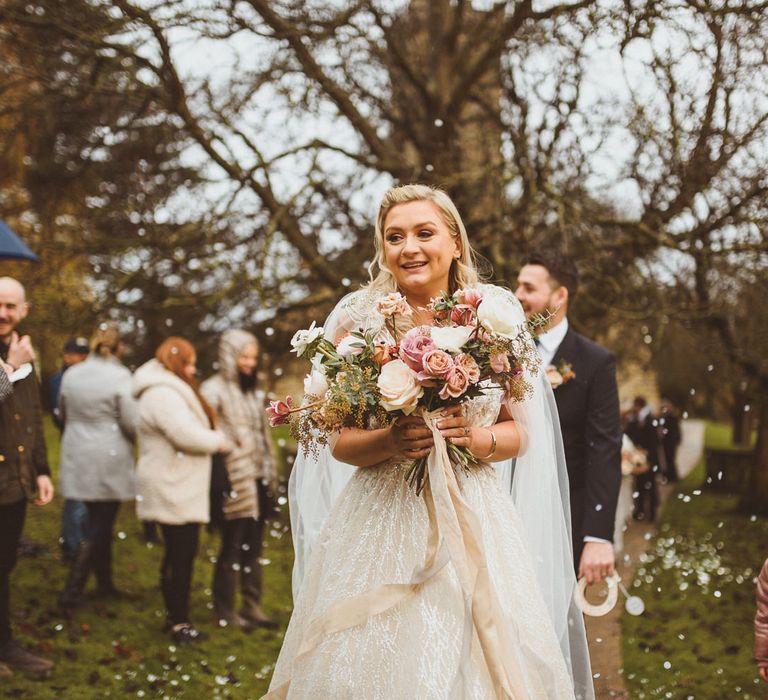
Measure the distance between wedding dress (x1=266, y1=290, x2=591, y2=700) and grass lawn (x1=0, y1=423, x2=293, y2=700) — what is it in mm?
2535

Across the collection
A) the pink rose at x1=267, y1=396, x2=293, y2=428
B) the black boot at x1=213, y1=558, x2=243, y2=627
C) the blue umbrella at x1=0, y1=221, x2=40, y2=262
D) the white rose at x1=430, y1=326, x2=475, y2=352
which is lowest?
the black boot at x1=213, y1=558, x2=243, y2=627

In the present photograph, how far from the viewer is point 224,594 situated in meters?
6.73

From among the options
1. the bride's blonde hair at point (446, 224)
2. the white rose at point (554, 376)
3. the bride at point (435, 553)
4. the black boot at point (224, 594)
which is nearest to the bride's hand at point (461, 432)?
the bride at point (435, 553)

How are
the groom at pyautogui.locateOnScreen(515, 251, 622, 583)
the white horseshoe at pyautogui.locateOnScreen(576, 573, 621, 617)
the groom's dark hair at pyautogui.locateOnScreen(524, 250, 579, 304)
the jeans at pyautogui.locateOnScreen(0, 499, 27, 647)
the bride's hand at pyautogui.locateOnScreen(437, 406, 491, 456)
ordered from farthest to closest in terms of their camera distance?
the jeans at pyautogui.locateOnScreen(0, 499, 27, 647), the groom's dark hair at pyautogui.locateOnScreen(524, 250, 579, 304), the groom at pyautogui.locateOnScreen(515, 251, 622, 583), the white horseshoe at pyautogui.locateOnScreen(576, 573, 621, 617), the bride's hand at pyautogui.locateOnScreen(437, 406, 491, 456)

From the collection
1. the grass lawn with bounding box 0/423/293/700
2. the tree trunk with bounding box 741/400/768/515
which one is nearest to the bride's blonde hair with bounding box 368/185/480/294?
the grass lawn with bounding box 0/423/293/700

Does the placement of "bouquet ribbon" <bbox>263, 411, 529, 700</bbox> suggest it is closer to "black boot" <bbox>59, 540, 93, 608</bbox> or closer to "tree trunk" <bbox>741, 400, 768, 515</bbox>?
"black boot" <bbox>59, 540, 93, 608</bbox>

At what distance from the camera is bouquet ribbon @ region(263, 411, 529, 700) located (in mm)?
2805

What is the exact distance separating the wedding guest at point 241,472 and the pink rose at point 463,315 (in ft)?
12.7

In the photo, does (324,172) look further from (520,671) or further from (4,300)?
(520,671)

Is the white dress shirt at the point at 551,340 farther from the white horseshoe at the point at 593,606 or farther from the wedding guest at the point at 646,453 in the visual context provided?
the wedding guest at the point at 646,453

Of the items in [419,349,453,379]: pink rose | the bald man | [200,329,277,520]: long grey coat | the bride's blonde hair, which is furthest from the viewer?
[200,329,277,520]: long grey coat

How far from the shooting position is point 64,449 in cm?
721

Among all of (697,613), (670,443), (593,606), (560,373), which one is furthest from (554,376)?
(670,443)

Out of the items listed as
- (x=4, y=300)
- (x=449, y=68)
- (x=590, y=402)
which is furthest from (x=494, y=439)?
(x=449, y=68)
